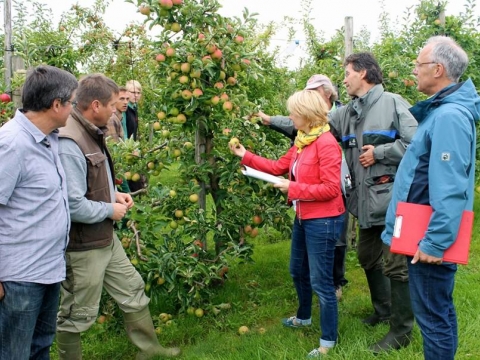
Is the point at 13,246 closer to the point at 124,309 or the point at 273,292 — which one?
→ the point at 124,309

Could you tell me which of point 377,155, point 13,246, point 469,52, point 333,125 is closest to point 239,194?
point 333,125

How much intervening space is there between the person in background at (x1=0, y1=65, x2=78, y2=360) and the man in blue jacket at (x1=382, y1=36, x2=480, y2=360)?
155 centimetres

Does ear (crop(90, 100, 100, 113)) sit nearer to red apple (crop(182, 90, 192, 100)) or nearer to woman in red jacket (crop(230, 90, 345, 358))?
red apple (crop(182, 90, 192, 100))

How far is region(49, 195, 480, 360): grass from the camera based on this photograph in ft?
9.82

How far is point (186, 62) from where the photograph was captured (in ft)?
10.5

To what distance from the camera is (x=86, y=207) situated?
95.3 inches

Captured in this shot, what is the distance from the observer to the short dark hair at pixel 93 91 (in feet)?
8.38

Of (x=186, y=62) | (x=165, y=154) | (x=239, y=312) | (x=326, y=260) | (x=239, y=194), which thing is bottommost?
(x=239, y=312)

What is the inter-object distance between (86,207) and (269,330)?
5.33 ft

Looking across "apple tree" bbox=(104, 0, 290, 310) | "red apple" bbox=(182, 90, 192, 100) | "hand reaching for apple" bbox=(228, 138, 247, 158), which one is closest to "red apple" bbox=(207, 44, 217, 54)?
"apple tree" bbox=(104, 0, 290, 310)

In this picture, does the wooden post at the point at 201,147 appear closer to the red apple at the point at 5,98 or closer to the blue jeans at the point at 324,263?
the blue jeans at the point at 324,263

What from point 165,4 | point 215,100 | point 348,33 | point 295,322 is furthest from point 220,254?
point 348,33

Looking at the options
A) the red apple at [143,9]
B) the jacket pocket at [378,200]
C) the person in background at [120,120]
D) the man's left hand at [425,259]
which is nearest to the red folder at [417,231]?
the man's left hand at [425,259]

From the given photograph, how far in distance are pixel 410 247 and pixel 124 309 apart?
166cm
